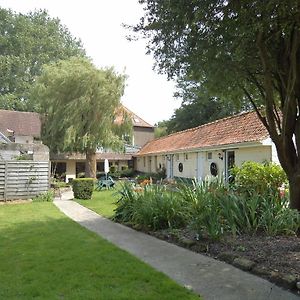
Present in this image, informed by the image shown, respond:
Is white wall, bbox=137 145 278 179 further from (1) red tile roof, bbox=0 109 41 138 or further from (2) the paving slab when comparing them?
(1) red tile roof, bbox=0 109 41 138

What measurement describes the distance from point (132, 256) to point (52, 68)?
3080cm

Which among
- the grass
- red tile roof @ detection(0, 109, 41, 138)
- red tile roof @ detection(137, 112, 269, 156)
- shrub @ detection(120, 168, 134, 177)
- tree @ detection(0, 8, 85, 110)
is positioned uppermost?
tree @ detection(0, 8, 85, 110)

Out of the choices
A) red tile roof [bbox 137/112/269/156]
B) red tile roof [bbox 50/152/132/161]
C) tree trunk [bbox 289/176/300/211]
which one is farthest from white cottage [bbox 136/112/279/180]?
red tile roof [bbox 50/152/132/161]

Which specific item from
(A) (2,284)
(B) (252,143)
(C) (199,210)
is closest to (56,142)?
(B) (252,143)

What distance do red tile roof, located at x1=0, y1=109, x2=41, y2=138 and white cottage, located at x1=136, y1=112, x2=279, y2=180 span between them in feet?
45.4

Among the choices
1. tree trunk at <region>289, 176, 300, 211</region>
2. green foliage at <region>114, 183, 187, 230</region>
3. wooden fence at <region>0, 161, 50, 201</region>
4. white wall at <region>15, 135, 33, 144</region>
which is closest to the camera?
tree trunk at <region>289, 176, 300, 211</region>

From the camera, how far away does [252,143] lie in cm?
1809

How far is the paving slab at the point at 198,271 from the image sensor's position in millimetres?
4781

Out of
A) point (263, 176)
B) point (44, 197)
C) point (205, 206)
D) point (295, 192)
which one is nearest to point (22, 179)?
point (44, 197)

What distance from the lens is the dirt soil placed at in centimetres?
A: 534

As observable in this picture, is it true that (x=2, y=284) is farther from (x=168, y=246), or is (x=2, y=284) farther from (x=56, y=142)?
(x=56, y=142)

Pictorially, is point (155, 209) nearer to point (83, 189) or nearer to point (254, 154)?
point (254, 154)

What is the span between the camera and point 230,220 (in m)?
8.08

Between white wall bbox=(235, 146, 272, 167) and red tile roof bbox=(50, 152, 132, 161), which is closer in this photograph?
white wall bbox=(235, 146, 272, 167)
